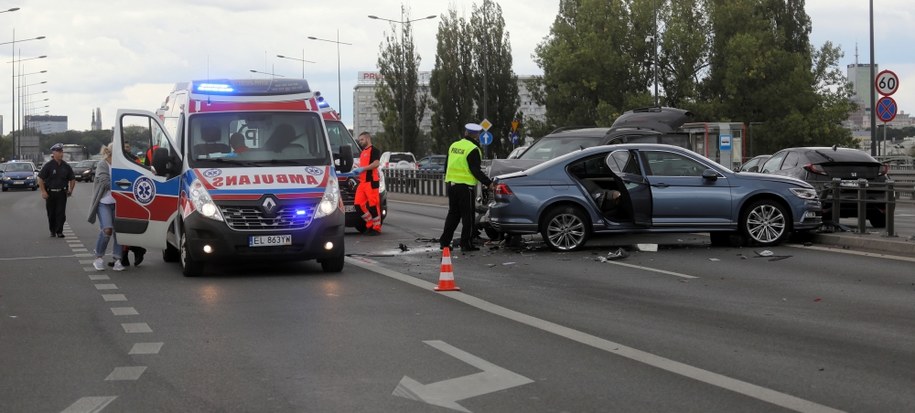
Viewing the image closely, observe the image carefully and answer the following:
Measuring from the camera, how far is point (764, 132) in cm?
6900

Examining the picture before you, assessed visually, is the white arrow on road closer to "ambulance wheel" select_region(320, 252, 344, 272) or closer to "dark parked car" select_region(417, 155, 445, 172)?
"ambulance wheel" select_region(320, 252, 344, 272)

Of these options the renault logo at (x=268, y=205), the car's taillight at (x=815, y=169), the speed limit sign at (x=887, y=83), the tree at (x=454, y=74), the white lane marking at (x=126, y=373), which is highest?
the tree at (x=454, y=74)

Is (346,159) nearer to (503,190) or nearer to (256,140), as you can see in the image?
(256,140)

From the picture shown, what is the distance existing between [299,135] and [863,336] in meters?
7.83

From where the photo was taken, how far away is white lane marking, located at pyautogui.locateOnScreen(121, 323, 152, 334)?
9773 millimetres

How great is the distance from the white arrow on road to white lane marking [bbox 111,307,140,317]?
4.35 meters

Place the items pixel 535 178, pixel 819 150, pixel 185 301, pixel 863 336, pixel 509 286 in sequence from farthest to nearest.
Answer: pixel 819 150, pixel 535 178, pixel 509 286, pixel 185 301, pixel 863 336

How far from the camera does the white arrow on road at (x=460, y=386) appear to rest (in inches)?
270

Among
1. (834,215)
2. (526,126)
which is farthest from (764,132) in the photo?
(834,215)

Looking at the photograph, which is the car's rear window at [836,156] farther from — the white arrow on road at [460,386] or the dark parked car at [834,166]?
the white arrow on road at [460,386]

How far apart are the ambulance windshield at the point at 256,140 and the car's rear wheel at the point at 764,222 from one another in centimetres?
624

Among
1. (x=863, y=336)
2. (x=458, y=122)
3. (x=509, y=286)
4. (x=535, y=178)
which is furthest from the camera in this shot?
(x=458, y=122)

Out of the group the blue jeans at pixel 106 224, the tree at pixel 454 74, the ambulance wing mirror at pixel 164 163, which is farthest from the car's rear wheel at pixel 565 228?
the tree at pixel 454 74

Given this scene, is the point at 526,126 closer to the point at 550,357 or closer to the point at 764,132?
the point at 764,132
